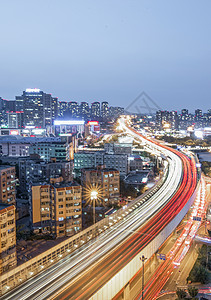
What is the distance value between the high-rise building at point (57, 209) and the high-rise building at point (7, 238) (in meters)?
1.86

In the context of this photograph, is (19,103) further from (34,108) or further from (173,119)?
(173,119)

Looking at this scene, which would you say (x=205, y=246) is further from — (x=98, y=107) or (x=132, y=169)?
(x=98, y=107)

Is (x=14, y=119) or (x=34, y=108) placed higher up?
(x=34, y=108)

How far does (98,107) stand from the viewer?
245 ft

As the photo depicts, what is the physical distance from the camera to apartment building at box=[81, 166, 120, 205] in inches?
428

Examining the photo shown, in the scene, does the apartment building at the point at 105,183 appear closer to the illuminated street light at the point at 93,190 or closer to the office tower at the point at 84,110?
the illuminated street light at the point at 93,190

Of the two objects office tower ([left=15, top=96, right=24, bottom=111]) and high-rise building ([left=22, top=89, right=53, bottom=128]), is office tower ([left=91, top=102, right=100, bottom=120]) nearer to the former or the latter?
office tower ([left=15, top=96, right=24, bottom=111])

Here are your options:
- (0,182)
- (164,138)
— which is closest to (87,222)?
(0,182)

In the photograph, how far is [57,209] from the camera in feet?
26.8

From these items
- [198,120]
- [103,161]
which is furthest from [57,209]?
[198,120]

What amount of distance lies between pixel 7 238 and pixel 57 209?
2048 millimetres

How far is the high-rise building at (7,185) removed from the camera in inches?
376

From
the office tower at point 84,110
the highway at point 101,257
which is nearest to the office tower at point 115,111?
the office tower at point 84,110

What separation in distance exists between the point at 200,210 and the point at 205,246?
2.79 m
